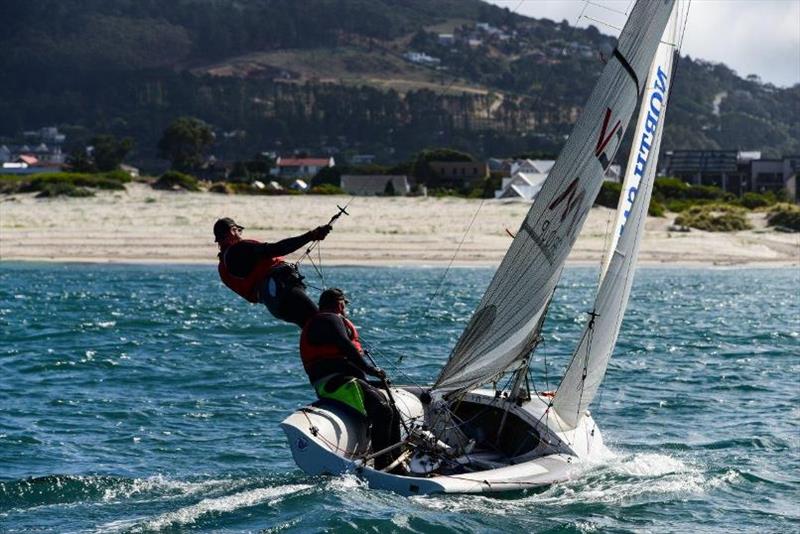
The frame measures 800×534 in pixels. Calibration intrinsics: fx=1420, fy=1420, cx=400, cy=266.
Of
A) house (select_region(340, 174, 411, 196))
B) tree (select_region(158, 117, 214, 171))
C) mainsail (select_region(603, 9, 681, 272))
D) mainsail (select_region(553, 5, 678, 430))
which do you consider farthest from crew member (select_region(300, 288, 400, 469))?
tree (select_region(158, 117, 214, 171))

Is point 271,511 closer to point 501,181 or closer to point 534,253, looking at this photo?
point 534,253

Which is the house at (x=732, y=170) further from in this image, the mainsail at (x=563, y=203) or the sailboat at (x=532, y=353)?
the mainsail at (x=563, y=203)

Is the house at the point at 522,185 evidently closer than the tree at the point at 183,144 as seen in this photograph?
Yes

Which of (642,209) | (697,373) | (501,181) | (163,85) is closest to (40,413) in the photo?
(642,209)

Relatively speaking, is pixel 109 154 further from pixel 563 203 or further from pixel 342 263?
pixel 563 203

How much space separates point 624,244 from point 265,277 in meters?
3.44

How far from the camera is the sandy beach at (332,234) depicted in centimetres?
3978

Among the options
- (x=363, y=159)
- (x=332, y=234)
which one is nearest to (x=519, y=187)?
(x=332, y=234)

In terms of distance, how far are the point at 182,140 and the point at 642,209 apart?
8596cm

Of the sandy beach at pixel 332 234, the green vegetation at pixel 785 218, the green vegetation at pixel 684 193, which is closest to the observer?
the sandy beach at pixel 332 234

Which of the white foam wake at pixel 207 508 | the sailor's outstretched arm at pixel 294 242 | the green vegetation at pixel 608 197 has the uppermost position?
the sailor's outstretched arm at pixel 294 242

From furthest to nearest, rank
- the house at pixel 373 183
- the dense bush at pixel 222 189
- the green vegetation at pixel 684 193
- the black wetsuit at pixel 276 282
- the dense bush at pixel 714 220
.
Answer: the house at pixel 373 183, the green vegetation at pixel 684 193, the dense bush at pixel 222 189, the dense bush at pixel 714 220, the black wetsuit at pixel 276 282

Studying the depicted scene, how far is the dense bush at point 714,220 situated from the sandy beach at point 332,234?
1.97ft

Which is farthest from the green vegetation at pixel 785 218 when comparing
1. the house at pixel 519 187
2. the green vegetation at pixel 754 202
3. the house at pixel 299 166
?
the house at pixel 299 166
